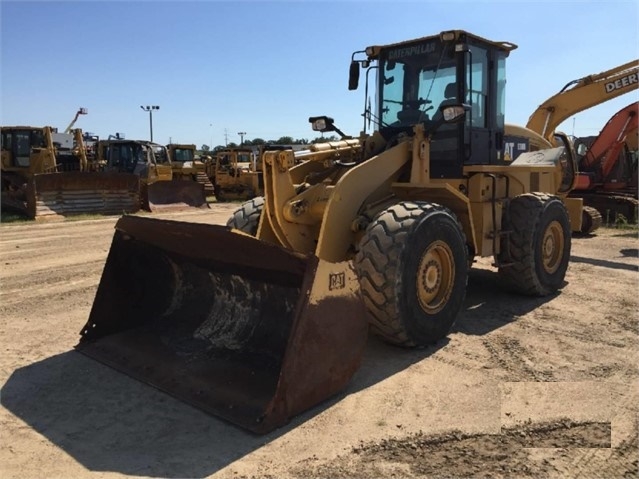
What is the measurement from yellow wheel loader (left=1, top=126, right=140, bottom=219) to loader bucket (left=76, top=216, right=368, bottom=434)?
1166cm

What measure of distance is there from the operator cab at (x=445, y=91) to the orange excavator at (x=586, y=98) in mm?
5621

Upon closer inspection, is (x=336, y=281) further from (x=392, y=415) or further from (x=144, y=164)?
(x=144, y=164)

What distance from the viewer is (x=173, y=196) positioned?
17.8 metres

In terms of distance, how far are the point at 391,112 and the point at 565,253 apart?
2790 mm

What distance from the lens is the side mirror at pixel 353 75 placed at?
622 centimetres

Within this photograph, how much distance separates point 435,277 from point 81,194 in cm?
1382

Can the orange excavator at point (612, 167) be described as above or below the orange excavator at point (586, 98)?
below

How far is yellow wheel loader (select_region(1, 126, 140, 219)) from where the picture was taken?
605 inches

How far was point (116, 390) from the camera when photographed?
13.0ft

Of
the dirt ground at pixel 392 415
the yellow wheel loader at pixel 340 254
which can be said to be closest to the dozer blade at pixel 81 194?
the dirt ground at pixel 392 415

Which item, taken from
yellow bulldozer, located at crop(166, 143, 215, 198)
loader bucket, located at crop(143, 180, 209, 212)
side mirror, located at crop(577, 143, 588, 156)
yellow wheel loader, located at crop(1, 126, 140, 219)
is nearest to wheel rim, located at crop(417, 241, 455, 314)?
yellow wheel loader, located at crop(1, 126, 140, 219)

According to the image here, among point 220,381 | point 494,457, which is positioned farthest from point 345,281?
point 494,457

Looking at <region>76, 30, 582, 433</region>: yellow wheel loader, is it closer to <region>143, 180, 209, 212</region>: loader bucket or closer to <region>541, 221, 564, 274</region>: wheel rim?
<region>541, 221, 564, 274</region>: wheel rim

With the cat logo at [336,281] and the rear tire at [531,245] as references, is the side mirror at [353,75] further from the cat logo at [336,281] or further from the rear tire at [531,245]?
the cat logo at [336,281]
